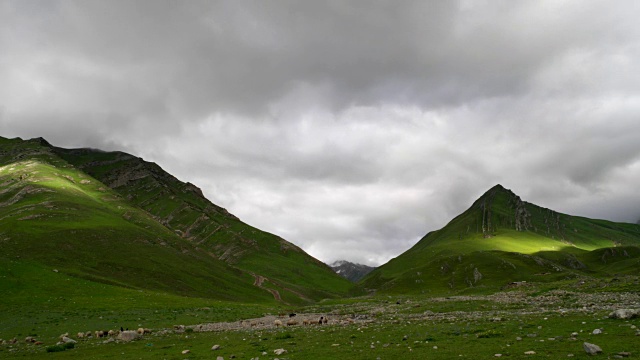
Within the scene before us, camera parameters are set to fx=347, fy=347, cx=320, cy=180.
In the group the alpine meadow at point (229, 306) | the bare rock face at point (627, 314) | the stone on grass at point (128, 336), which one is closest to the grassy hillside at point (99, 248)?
the alpine meadow at point (229, 306)

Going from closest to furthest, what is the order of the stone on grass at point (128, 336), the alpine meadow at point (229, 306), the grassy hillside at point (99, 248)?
1. the alpine meadow at point (229, 306)
2. the stone on grass at point (128, 336)
3. the grassy hillside at point (99, 248)

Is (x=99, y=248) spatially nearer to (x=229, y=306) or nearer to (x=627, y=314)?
(x=229, y=306)

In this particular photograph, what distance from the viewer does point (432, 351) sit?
1916 cm

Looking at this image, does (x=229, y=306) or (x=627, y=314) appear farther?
(x=229, y=306)

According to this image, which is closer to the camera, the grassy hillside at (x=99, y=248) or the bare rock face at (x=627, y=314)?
the bare rock face at (x=627, y=314)

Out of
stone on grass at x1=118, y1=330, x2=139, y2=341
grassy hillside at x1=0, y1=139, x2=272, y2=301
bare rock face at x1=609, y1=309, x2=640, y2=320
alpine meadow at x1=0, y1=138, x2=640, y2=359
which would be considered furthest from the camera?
grassy hillside at x1=0, y1=139, x2=272, y2=301

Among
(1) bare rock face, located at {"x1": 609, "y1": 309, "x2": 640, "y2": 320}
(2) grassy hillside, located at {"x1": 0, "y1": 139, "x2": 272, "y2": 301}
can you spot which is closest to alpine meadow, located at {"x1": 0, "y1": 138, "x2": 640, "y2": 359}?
(1) bare rock face, located at {"x1": 609, "y1": 309, "x2": 640, "y2": 320}

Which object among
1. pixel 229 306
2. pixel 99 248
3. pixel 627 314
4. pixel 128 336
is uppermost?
pixel 99 248

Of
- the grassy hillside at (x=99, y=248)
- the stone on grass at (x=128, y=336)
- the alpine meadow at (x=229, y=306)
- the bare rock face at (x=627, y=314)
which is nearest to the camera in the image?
the alpine meadow at (x=229, y=306)

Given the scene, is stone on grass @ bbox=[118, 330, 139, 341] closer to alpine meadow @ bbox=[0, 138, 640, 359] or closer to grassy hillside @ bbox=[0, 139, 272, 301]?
alpine meadow @ bbox=[0, 138, 640, 359]

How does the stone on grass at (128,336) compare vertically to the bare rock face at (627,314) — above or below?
below

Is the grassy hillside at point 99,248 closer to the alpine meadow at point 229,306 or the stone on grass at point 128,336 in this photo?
the alpine meadow at point 229,306

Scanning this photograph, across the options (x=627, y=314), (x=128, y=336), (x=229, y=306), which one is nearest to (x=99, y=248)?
(x=229, y=306)

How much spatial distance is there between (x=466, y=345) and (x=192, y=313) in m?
54.3
